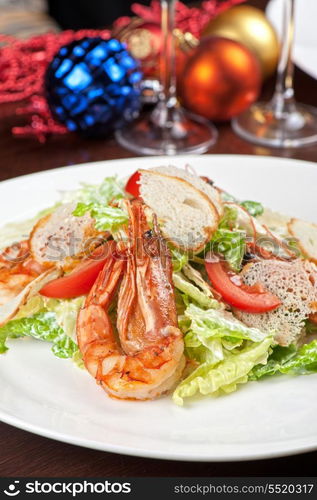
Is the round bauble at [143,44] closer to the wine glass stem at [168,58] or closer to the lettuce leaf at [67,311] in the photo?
the wine glass stem at [168,58]

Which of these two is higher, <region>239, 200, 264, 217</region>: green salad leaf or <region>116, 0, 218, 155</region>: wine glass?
<region>239, 200, 264, 217</region>: green salad leaf

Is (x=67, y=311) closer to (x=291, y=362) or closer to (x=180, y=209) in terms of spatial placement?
(x=180, y=209)

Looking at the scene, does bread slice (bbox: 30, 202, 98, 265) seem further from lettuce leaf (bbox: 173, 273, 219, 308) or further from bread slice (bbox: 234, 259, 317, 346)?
bread slice (bbox: 234, 259, 317, 346)

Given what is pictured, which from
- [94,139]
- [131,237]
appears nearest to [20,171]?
[94,139]

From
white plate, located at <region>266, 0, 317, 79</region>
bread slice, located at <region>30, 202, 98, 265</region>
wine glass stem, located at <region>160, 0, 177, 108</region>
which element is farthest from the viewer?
white plate, located at <region>266, 0, 317, 79</region>

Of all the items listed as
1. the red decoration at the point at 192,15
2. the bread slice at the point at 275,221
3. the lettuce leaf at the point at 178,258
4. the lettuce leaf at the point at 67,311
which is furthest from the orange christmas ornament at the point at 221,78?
the lettuce leaf at the point at 67,311

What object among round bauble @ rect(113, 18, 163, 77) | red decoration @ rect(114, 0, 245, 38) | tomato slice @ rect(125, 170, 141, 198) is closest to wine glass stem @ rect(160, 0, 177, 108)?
round bauble @ rect(113, 18, 163, 77)

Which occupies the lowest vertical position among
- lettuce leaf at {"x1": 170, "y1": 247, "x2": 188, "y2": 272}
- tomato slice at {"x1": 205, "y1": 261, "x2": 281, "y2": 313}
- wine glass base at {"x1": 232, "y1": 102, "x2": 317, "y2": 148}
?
wine glass base at {"x1": 232, "y1": 102, "x2": 317, "y2": 148}
